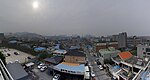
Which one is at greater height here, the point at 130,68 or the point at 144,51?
the point at 144,51

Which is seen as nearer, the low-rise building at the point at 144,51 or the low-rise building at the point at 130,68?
the low-rise building at the point at 130,68

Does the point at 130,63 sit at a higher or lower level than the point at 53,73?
higher

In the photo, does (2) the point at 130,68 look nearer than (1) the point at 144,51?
Yes

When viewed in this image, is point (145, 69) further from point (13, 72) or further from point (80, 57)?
point (13, 72)

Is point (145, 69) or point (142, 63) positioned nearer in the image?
point (145, 69)

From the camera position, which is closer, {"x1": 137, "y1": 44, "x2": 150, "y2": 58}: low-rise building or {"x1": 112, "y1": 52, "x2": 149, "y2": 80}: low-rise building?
{"x1": 112, "y1": 52, "x2": 149, "y2": 80}: low-rise building

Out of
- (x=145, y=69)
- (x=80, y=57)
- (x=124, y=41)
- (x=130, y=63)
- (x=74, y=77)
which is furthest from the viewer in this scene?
(x=124, y=41)

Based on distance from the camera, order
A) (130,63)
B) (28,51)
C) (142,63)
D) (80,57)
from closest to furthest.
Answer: (142,63) < (130,63) < (80,57) < (28,51)

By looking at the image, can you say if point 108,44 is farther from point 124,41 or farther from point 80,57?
point 80,57

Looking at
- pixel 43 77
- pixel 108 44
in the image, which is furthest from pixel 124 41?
pixel 43 77
